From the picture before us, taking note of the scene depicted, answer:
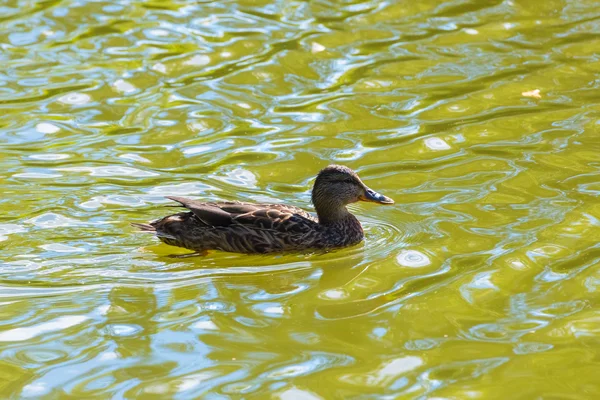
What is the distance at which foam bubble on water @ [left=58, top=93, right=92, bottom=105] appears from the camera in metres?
12.4

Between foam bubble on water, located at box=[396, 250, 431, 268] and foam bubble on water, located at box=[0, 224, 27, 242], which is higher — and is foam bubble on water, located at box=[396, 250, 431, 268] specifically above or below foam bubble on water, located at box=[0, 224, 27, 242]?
below

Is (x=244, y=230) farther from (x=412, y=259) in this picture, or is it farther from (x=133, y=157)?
(x=133, y=157)

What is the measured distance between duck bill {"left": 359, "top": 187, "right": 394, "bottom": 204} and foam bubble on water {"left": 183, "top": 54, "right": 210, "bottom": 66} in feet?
15.3

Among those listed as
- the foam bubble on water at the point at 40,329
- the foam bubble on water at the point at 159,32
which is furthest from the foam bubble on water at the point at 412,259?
the foam bubble on water at the point at 159,32

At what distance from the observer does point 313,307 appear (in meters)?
7.70

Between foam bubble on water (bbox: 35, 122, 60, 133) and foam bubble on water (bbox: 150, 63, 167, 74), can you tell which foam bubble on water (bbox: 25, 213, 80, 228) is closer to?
foam bubble on water (bbox: 35, 122, 60, 133)

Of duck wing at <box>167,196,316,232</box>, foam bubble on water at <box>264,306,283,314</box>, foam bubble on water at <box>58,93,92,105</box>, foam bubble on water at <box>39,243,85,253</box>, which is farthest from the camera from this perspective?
foam bubble on water at <box>58,93,92,105</box>

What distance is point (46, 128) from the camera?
11.8 m

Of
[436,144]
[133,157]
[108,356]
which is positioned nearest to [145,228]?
[133,157]

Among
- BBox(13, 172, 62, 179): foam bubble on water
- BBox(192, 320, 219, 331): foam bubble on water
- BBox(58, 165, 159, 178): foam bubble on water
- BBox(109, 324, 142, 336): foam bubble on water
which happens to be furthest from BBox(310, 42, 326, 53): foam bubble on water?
BBox(109, 324, 142, 336): foam bubble on water

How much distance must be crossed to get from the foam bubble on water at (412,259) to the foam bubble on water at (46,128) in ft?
15.4

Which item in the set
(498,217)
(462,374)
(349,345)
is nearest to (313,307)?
(349,345)

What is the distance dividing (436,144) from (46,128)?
4.21 m

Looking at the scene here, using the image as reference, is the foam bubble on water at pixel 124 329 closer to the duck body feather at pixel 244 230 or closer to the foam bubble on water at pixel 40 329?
the foam bubble on water at pixel 40 329
